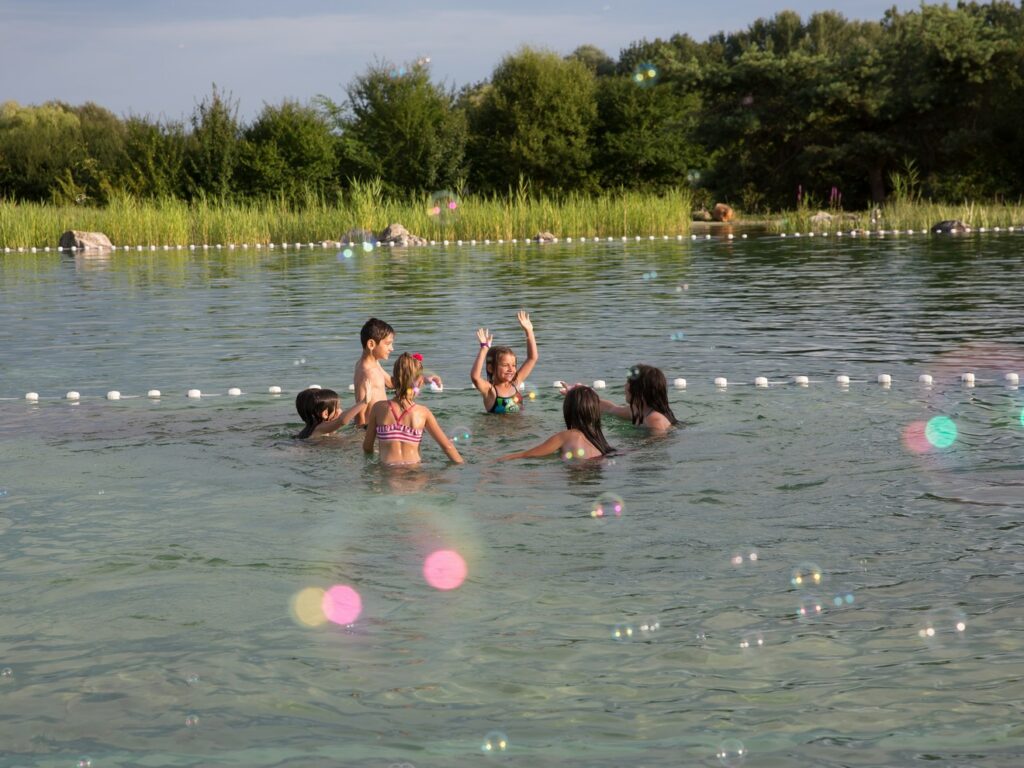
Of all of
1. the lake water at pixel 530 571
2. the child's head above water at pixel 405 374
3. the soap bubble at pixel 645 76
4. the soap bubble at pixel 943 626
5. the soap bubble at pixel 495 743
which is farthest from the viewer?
the soap bubble at pixel 645 76

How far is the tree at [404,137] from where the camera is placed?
166 feet

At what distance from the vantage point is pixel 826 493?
8281 mm

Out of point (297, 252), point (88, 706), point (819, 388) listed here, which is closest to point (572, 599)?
point (88, 706)

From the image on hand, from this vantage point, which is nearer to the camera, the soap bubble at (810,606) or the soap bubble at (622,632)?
the soap bubble at (622,632)

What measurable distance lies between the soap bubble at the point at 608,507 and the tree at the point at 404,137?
4257cm

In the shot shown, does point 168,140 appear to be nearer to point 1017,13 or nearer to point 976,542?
point 1017,13

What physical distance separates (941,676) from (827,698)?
1.73ft

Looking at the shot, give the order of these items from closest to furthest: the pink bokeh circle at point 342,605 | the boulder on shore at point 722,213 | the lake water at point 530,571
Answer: the lake water at point 530,571
the pink bokeh circle at point 342,605
the boulder on shore at point 722,213

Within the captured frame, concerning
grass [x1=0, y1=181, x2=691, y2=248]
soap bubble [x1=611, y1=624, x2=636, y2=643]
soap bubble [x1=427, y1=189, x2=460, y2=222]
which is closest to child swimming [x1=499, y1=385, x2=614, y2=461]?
soap bubble [x1=611, y1=624, x2=636, y2=643]

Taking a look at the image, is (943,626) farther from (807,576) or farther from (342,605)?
(342,605)

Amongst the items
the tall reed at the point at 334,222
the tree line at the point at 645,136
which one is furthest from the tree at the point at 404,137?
the tall reed at the point at 334,222

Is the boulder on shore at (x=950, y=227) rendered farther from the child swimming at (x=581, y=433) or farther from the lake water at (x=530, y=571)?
the child swimming at (x=581, y=433)

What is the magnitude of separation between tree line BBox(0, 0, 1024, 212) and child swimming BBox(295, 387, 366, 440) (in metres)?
33.1

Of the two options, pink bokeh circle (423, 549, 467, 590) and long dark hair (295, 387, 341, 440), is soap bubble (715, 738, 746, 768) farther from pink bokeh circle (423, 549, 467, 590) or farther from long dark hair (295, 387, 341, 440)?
long dark hair (295, 387, 341, 440)
